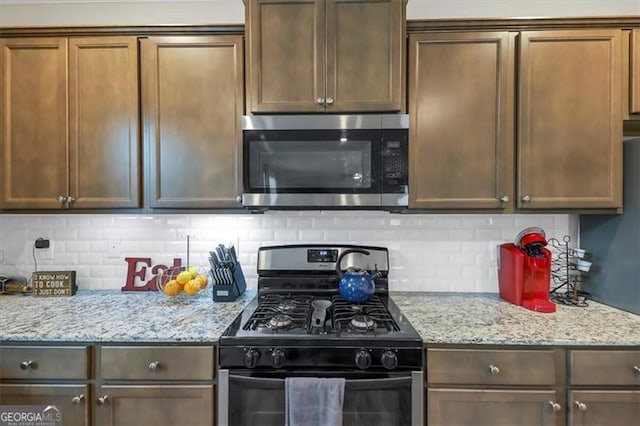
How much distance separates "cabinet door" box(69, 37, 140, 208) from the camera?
67.1 inches

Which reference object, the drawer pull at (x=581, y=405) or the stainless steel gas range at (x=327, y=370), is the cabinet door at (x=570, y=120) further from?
the stainless steel gas range at (x=327, y=370)

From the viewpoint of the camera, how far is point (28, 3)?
2074 mm

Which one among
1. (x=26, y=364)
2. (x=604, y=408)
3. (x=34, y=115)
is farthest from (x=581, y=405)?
(x=34, y=115)

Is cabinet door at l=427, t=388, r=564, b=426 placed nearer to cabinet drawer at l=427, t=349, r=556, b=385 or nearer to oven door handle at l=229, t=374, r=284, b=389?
cabinet drawer at l=427, t=349, r=556, b=385

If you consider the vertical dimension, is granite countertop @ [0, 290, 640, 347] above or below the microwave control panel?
below

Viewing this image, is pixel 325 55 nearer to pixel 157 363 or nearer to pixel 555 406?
pixel 157 363

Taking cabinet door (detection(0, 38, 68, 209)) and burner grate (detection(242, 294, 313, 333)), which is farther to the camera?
cabinet door (detection(0, 38, 68, 209))

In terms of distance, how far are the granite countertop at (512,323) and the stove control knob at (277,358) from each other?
58cm

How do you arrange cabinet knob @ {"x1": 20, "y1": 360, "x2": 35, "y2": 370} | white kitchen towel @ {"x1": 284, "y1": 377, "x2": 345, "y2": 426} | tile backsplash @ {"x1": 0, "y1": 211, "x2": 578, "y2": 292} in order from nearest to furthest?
white kitchen towel @ {"x1": 284, "y1": 377, "x2": 345, "y2": 426} → cabinet knob @ {"x1": 20, "y1": 360, "x2": 35, "y2": 370} → tile backsplash @ {"x1": 0, "y1": 211, "x2": 578, "y2": 292}

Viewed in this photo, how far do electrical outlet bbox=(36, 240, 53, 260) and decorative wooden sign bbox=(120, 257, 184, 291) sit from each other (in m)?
0.50

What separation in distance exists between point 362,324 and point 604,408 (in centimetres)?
102

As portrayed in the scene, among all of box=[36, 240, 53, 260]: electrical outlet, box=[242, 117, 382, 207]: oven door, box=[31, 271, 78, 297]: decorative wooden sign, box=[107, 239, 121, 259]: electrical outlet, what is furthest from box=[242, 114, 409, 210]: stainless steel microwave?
box=[36, 240, 53, 260]: electrical outlet

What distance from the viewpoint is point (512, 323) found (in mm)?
1462

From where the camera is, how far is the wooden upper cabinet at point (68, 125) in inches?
67.3
